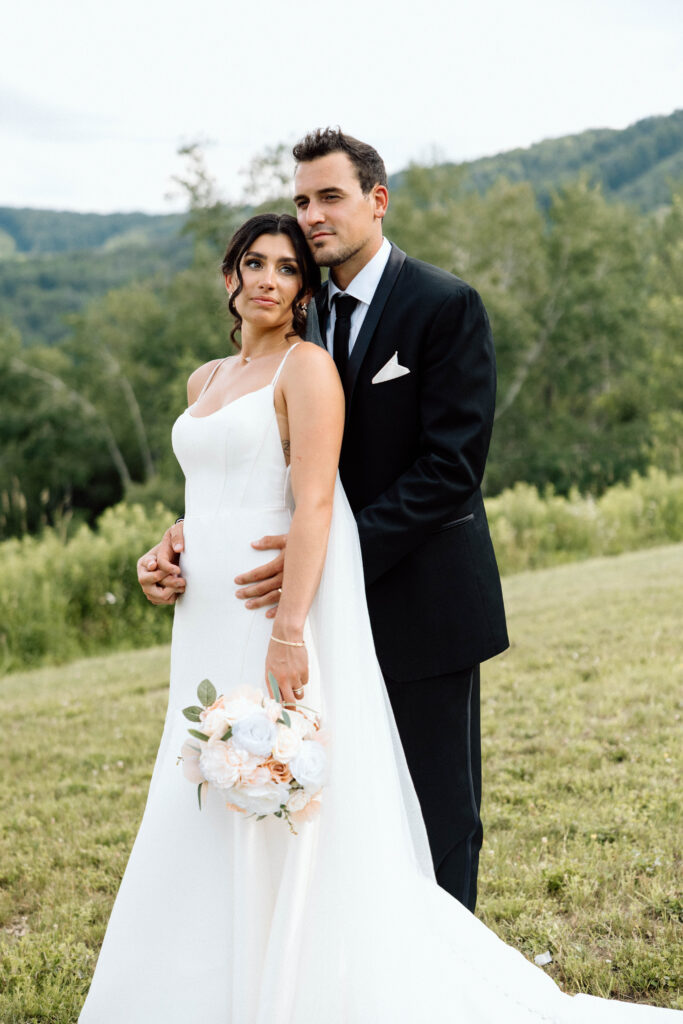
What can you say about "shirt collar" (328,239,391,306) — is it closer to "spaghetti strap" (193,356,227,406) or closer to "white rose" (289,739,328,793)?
"spaghetti strap" (193,356,227,406)

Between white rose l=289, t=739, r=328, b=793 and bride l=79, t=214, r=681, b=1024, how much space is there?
0.22 meters

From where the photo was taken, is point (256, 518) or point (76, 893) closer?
point (256, 518)

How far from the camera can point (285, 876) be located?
100 inches

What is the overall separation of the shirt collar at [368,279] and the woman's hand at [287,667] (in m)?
1.04

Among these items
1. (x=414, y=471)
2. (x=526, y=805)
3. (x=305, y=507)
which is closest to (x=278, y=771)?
(x=305, y=507)

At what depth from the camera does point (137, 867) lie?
2734mm

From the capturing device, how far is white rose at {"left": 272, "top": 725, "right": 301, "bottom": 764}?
2324 millimetres

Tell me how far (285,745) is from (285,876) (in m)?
0.45

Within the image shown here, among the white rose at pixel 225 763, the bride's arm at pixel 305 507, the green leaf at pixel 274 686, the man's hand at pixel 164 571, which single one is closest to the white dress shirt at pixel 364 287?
the bride's arm at pixel 305 507

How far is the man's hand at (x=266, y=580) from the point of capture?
264 cm

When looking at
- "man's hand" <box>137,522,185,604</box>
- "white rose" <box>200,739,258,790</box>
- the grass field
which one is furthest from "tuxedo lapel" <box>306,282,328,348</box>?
the grass field

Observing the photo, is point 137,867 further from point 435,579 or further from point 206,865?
point 435,579

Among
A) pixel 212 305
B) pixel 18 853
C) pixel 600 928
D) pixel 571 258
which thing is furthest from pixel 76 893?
pixel 571 258

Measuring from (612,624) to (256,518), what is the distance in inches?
234
